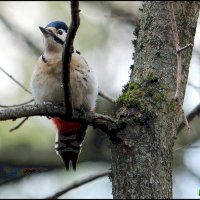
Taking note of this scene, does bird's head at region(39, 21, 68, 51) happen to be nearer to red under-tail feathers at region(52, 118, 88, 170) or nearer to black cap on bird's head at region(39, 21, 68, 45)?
black cap on bird's head at region(39, 21, 68, 45)

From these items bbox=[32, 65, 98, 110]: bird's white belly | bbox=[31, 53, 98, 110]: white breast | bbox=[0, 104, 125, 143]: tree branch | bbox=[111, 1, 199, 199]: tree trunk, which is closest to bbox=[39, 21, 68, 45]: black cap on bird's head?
bbox=[31, 53, 98, 110]: white breast

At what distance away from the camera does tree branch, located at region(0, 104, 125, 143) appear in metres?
2.65

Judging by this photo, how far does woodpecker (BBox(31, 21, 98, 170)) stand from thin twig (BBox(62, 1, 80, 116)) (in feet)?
2.24

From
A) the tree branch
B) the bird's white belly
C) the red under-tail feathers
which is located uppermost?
the bird's white belly

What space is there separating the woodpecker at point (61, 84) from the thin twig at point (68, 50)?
684 mm

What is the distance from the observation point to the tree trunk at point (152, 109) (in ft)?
Answer: 8.35

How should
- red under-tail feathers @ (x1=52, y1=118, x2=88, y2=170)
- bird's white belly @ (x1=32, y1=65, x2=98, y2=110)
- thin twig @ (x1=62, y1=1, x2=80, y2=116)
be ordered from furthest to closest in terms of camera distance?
red under-tail feathers @ (x1=52, y1=118, x2=88, y2=170) < bird's white belly @ (x1=32, y1=65, x2=98, y2=110) < thin twig @ (x1=62, y1=1, x2=80, y2=116)

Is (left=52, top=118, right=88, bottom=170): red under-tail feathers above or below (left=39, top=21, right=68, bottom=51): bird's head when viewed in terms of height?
below

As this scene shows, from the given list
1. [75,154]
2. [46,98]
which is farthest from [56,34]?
[75,154]

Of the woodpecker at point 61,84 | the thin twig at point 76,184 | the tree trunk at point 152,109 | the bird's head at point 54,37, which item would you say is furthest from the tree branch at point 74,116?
the bird's head at point 54,37

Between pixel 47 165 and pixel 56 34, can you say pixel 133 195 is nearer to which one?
pixel 56 34

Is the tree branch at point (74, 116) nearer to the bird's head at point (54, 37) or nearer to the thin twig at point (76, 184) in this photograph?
the thin twig at point (76, 184)

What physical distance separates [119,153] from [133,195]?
0.25 metres

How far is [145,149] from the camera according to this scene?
262 cm
